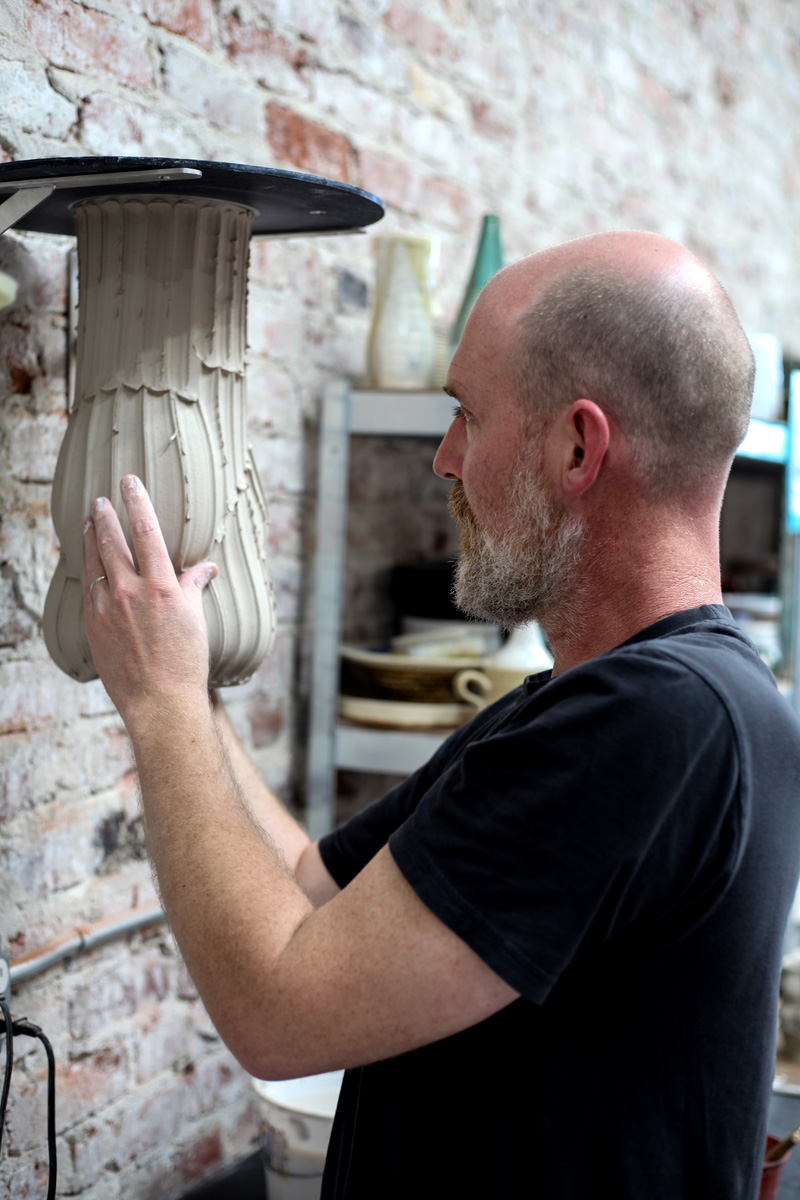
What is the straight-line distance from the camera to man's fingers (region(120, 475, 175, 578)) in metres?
0.92

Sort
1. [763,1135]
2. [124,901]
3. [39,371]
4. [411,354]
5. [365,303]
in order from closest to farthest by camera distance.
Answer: [763,1135] → [39,371] → [124,901] → [411,354] → [365,303]

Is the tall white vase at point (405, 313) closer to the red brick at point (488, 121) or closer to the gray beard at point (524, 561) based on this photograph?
the red brick at point (488, 121)

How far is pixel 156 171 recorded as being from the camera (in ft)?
2.71

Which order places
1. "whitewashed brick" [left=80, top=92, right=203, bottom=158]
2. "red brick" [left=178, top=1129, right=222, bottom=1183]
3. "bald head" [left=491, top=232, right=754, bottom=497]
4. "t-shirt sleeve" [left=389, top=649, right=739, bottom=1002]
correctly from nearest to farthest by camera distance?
1. "t-shirt sleeve" [left=389, top=649, right=739, bottom=1002]
2. "bald head" [left=491, top=232, right=754, bottom=497]
3. "whitewashed brick" [left=80, top=92, right=203, bottom=158]
4. "red brick" [left=178, top=1129, right=222, bottom=1183]

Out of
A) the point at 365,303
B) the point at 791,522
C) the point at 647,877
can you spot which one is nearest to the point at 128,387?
the point at 647,877

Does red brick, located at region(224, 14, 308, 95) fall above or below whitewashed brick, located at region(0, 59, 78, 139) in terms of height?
above

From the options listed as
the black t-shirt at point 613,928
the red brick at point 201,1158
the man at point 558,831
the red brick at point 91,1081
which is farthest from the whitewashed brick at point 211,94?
the red brick at point 201,1158

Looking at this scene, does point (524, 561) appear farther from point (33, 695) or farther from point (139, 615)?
point (33, 695)

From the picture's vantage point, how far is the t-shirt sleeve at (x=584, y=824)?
2.43 ft

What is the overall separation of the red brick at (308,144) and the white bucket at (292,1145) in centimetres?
117

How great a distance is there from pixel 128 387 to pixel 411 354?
0.72m

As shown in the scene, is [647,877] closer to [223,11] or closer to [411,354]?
[411,354]

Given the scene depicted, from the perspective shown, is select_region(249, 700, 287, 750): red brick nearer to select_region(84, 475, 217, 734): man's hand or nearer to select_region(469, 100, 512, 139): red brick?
select_region(84, 475, 217, 734): man's hand

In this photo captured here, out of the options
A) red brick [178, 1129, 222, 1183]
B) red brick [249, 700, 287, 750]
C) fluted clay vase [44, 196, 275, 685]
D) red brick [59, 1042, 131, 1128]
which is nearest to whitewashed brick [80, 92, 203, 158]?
fluted clay vase [44, 196, 275, 685]
